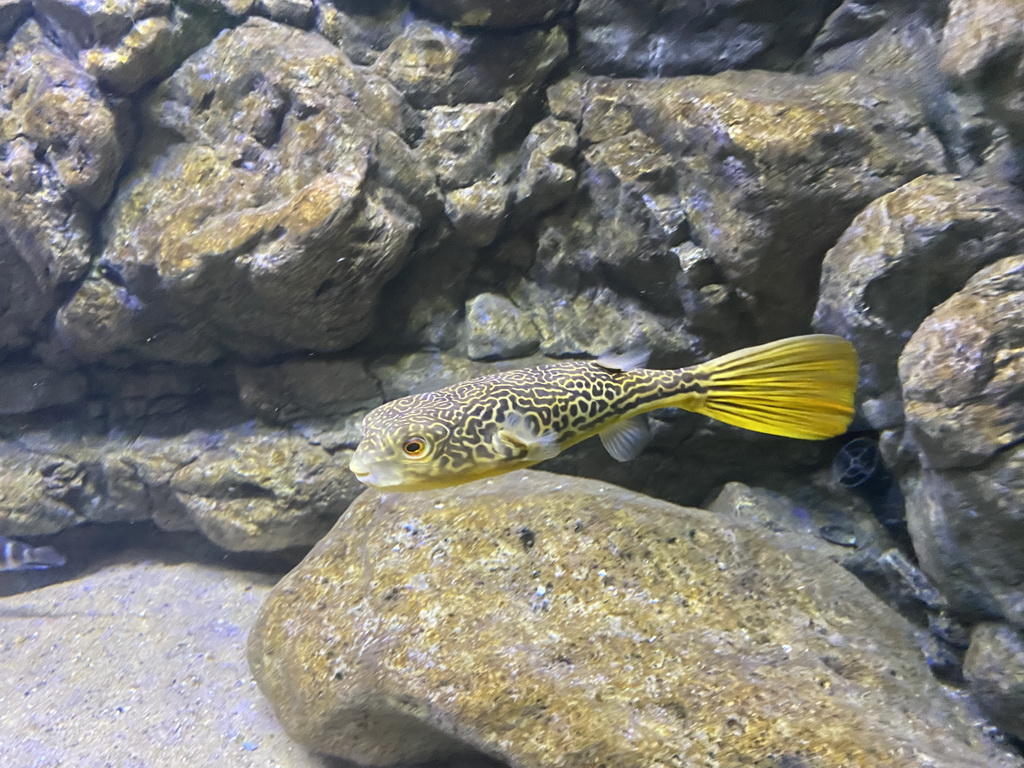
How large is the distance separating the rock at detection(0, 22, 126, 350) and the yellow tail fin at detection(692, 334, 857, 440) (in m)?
4.81

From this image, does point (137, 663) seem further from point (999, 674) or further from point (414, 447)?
point (999, 674)

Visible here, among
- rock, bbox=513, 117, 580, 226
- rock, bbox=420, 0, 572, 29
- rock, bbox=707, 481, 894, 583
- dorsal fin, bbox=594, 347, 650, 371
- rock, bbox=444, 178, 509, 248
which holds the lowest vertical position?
rock, bbox=707, 481, 894, 583

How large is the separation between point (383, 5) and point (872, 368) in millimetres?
4606

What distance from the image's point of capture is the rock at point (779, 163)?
3.58 metres

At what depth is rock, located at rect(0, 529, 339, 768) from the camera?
12.8 ft

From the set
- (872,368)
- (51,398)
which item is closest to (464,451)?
(872,368)

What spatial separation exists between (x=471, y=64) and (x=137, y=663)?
17.1 feet

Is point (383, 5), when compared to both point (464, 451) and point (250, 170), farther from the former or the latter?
point (464, 451)

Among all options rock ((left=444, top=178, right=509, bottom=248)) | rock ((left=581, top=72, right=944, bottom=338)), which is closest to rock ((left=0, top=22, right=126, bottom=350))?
rock ((left=444, top=178, right=509, bottom=248))

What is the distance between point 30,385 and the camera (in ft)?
18.9

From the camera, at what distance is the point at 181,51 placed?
5098 millimetres

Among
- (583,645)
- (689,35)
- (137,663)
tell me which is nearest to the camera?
(583,645)

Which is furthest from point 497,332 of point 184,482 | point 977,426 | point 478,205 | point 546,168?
point 977,426

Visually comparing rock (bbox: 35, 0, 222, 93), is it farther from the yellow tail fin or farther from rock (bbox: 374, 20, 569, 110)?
the yellow tail fin
